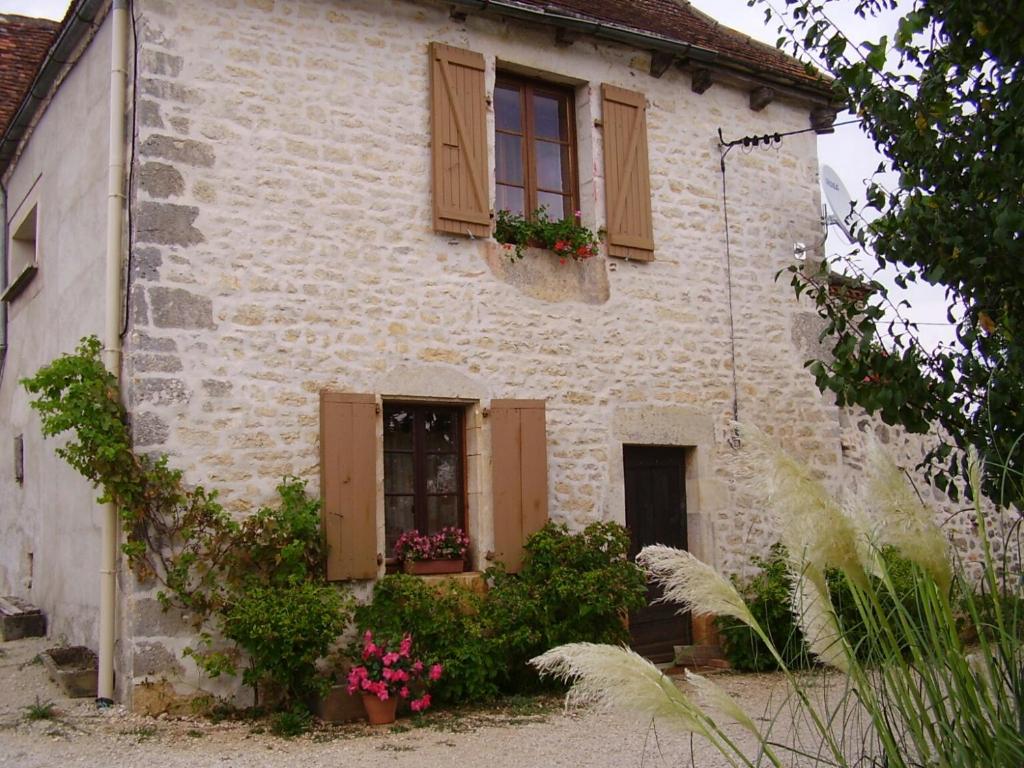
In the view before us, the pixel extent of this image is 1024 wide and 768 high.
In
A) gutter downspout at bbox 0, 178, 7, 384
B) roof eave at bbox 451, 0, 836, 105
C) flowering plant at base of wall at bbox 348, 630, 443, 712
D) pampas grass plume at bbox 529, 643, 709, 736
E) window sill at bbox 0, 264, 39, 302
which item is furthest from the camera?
gutter downspout at bbox 0, 178, 7, 384

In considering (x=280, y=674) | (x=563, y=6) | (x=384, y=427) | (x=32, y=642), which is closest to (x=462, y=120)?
(x=563, y=6)

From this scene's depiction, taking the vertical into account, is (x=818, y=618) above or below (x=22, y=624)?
above

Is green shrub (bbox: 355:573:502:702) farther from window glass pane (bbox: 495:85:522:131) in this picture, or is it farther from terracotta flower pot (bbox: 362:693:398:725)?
window glass pane (bbox: 495:85:522:131)

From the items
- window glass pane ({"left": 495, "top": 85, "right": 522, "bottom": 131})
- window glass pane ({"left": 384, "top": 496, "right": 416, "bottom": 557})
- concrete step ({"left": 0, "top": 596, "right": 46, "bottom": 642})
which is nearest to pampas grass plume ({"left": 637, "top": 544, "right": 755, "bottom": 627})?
window glass pane ({"left": 384, "top": 496, "right": 416, "bottom": 557})

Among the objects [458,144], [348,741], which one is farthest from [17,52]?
[348,741]

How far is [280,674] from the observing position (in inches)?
245

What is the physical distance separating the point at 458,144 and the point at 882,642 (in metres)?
5.76

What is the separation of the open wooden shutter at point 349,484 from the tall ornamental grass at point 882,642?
4338mm

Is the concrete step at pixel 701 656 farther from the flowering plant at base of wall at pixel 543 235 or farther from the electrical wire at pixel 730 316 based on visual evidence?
the flowering plant at base of wall at pixel 543 235

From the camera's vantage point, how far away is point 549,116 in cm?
865

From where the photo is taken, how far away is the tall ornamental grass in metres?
2.40

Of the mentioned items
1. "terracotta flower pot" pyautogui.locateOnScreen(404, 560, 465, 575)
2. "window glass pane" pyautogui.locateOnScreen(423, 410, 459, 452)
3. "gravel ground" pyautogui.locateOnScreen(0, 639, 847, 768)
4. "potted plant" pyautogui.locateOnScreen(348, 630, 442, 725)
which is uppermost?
"window glass pane" pyautogui.locateOnScreen(423, 410, 459, 452)

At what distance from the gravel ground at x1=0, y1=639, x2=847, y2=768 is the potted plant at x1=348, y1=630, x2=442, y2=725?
0.37 ft

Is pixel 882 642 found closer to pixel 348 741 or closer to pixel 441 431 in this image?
pixel 348 741
